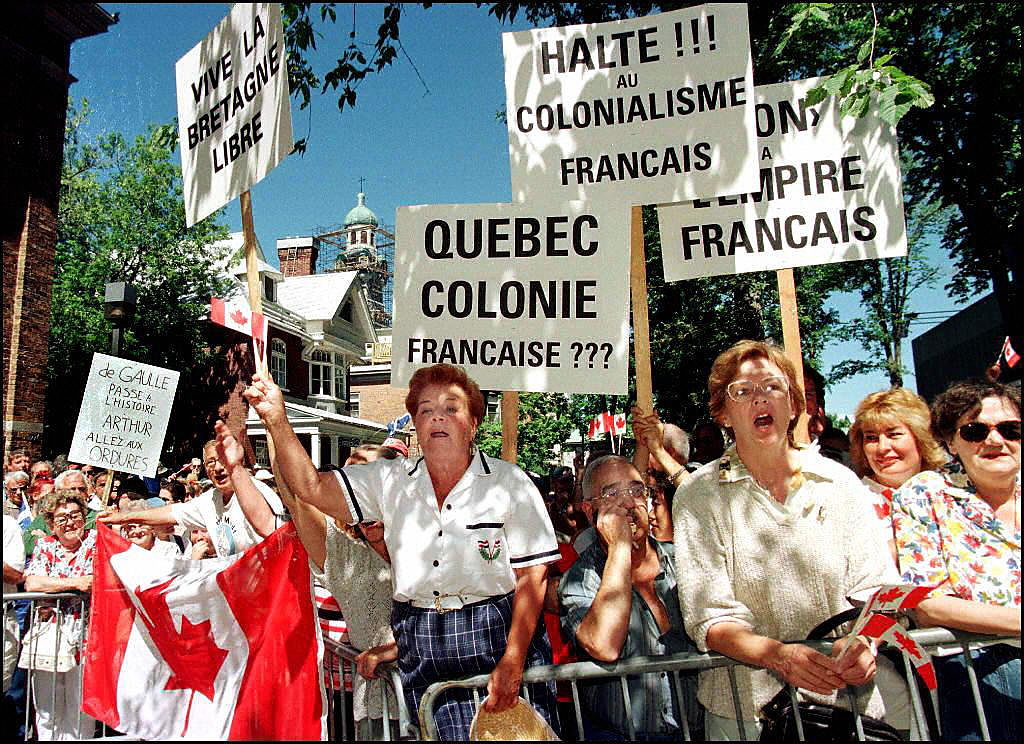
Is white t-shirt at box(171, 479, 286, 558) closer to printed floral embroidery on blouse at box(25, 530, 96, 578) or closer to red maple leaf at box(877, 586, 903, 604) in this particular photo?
printed floral embroidery on blouse at box(25, 530, 96, 578)

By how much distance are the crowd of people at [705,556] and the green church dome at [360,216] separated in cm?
11256

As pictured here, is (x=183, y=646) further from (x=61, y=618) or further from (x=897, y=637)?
(x=897, y=637)

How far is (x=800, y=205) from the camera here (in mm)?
4316

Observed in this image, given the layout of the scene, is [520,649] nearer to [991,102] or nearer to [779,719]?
[779,719]

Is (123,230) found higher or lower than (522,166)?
higher

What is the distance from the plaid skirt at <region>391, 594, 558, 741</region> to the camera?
2.81 meters

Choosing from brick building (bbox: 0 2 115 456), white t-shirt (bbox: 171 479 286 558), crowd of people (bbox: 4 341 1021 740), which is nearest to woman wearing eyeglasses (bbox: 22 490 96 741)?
white t-shirt (bbox: 171 479 286 558)

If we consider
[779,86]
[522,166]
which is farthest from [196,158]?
[779,86]

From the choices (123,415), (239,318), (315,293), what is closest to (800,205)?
(239,318)

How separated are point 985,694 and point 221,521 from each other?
154 inches

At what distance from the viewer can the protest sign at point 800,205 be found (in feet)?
13.9

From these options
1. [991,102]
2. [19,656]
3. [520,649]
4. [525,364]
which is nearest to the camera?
[520,649]

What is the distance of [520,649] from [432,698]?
1.09ft

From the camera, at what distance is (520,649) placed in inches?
108
